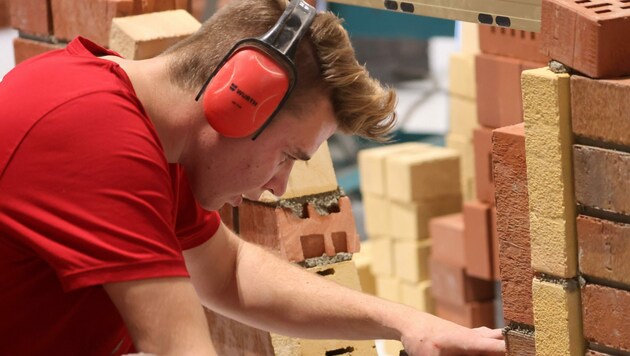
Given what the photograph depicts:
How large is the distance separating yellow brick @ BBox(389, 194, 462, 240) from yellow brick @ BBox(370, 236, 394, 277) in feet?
0.19

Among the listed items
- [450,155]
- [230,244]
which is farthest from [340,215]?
[450,155]

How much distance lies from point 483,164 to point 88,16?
232cm

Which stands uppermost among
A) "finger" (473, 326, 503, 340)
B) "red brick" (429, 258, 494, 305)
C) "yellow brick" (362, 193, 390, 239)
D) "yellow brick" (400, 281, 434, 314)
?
"finger" (473, 326, 503, 340)

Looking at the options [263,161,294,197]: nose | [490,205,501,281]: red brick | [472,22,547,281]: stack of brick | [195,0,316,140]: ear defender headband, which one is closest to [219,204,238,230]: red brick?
[263,161,294,197]: nose

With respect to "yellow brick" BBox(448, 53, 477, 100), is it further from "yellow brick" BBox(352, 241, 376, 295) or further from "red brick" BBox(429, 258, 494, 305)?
"yellow brick" BBox(352, 241, 376, 295)

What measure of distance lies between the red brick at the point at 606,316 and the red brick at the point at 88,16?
1.70 metres

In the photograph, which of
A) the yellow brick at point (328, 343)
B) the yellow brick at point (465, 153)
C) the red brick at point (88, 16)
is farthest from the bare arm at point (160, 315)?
the yellow brick at point (465, 153)

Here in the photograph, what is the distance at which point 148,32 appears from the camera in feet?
10.3

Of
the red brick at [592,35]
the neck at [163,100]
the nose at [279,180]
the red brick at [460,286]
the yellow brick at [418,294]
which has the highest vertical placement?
the red brick at [592,35]

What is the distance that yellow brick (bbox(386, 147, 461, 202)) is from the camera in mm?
5816

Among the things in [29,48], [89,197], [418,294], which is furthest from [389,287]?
[89,197]

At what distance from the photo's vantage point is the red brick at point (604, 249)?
1.95 m

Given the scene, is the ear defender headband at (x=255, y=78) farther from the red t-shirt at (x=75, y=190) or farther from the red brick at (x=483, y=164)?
the red brick at (x=483, y=164)

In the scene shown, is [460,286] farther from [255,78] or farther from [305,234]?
[255,78]
